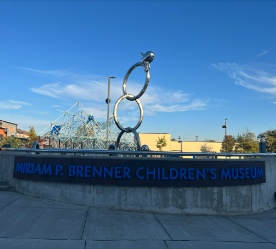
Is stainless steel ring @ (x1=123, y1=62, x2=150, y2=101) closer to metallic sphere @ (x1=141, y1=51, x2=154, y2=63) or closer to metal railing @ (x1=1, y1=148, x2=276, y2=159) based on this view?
metallic sphere @ (x1=141, y1=51, x2=154, y2=63)

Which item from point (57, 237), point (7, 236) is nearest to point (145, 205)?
point (57, 237)

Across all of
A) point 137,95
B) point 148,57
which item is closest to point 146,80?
point 137,95

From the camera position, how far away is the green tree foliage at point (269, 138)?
57.9 meters

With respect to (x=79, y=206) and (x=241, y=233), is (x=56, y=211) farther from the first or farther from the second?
(x=241, y=233)

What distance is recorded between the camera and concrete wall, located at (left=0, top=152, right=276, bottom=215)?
30.3 feet

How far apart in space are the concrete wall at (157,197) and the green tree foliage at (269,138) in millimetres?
50838

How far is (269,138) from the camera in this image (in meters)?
62.6

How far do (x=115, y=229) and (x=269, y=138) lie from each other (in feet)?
201

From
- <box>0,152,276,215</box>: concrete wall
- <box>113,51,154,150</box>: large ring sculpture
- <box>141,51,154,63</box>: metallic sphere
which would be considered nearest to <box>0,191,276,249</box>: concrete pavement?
<box>0,152,276,215</box>: concrete wall

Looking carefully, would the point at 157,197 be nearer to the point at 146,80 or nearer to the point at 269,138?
A: the point at 146,80

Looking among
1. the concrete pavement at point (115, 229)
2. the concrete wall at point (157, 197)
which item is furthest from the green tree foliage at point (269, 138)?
the concrete pavement at point (115, 229)

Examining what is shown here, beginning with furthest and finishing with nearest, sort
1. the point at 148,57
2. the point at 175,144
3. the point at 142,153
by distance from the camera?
1. the point at 175,144
2. the point at 148,57
3. the point at 142,153

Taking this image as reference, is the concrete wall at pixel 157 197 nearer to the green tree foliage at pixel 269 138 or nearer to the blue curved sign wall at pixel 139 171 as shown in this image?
the blue curved sign wall at pixel 139 171

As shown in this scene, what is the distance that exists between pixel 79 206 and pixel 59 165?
1417 millimetres
